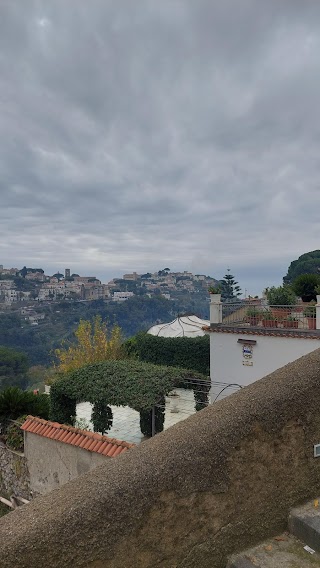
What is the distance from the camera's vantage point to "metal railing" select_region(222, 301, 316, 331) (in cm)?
1278

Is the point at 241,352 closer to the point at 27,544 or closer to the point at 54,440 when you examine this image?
the point at 54,440

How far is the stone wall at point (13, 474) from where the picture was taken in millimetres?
8514

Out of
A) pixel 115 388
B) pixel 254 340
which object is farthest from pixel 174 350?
pixel 115 388

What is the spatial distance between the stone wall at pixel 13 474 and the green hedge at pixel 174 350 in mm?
12736

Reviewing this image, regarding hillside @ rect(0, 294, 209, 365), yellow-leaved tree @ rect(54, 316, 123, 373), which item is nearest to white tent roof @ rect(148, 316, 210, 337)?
yellow-leaved tree @ rect(54, 316, 123, 373)

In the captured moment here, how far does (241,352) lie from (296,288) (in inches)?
172

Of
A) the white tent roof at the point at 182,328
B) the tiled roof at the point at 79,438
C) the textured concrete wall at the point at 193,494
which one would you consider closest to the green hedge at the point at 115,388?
the tiled roof at the point at 79,438

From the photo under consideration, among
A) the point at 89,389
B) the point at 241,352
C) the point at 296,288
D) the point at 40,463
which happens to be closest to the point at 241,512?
the point at 40,463

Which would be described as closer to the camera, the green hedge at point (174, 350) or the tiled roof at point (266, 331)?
the tiled roof at point (266, 331)

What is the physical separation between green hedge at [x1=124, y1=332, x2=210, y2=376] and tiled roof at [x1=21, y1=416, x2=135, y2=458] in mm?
13375

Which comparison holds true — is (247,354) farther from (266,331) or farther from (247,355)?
(266,331)

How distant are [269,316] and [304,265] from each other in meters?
34.2

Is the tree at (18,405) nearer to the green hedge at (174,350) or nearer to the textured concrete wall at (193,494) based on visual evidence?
the textured concrete wall at (193,494)

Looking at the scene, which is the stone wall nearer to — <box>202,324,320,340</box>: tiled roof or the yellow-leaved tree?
<box>202,324,320,340</box>: tiled roof
